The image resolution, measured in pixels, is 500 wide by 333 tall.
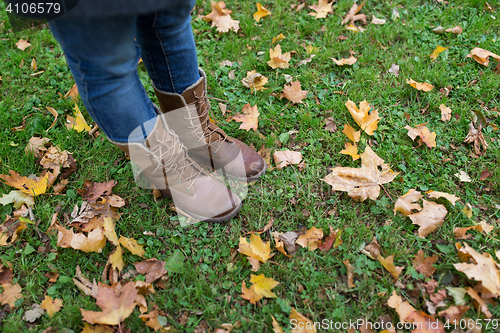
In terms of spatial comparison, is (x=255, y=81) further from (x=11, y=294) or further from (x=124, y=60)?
(x=11, y=294)

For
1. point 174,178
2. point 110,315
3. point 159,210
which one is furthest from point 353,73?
point 110,315

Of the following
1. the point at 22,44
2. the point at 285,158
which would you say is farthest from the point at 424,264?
the point at 22,44

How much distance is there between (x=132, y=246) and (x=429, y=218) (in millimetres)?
1545

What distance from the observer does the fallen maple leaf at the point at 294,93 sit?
2205 millimetres

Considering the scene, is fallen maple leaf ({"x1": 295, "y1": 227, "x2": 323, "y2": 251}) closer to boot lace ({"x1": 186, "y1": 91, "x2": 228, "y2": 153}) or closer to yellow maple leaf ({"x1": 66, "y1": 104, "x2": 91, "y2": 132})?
boot lace ({"x1": 186, "y1": 91, "x2": 228, "y2": 153})

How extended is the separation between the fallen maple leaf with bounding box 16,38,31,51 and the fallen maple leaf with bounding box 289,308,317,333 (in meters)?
2.93

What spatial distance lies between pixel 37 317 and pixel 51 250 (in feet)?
1.09

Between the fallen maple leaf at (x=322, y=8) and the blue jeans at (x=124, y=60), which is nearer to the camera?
the blue jeans at (x=124, y=60)

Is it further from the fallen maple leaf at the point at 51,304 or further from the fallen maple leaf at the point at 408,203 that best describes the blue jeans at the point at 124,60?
the fallen maple leaf at the point at 408,203

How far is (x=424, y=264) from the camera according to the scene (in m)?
1.50

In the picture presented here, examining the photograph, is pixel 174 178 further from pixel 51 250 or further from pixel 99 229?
pixel 51 250

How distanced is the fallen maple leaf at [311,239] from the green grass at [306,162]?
0.05 meters

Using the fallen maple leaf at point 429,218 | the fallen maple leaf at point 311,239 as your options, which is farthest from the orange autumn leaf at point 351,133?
the fallen maple leaf at point 311,239

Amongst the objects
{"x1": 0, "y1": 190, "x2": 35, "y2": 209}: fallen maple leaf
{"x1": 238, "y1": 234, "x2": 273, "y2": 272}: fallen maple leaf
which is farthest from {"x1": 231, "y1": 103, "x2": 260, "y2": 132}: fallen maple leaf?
{"x1": 0, "y1": 190, "x2": 35, "y2": 209}: fallen maple leaf
